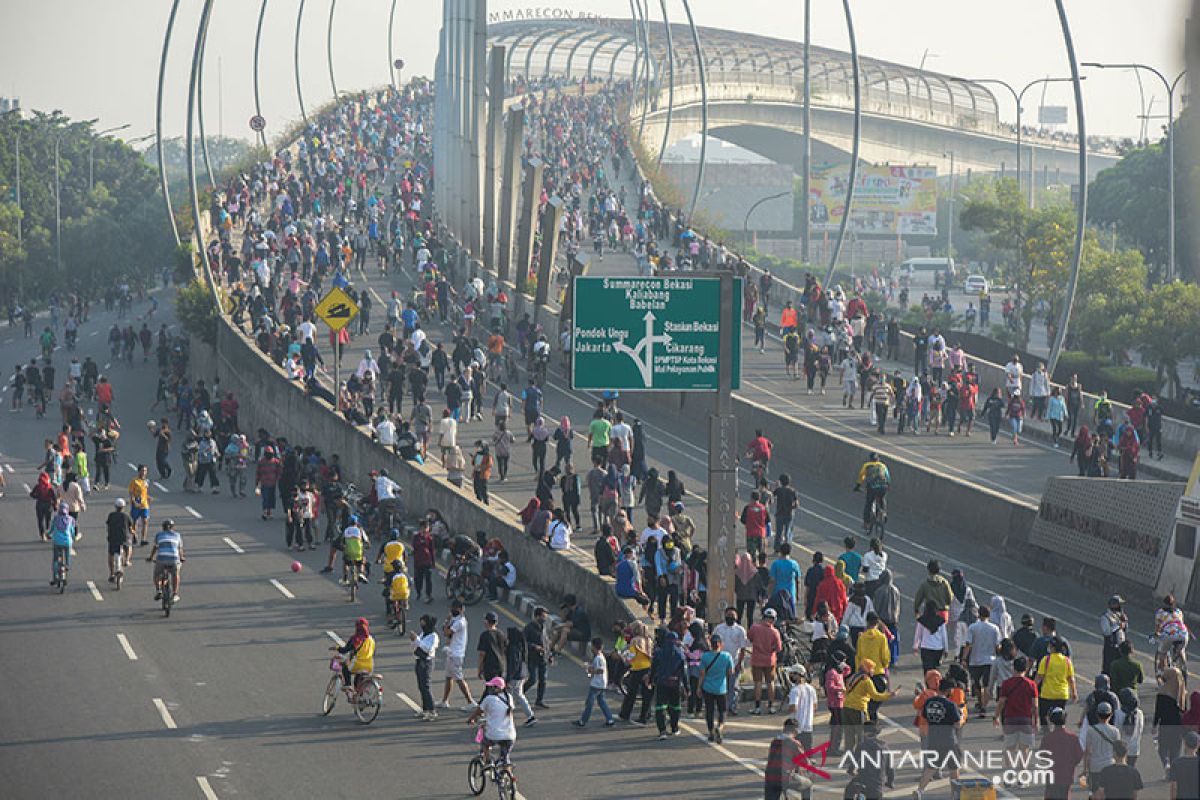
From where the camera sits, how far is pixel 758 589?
2517cm

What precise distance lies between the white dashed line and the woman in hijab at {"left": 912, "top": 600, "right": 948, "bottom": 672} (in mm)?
5631

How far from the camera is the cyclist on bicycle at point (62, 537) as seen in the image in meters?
28.2

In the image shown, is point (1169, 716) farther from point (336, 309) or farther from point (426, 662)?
point (336, 309)

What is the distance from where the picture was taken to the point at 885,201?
13750 cm

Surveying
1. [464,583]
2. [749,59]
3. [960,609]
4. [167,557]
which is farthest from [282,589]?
[749,59]

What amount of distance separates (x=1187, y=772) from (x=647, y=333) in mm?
12876

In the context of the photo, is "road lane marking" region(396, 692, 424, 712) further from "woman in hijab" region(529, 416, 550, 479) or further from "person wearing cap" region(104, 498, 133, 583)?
"woman in hijab" region(529, 416, 550, 479)

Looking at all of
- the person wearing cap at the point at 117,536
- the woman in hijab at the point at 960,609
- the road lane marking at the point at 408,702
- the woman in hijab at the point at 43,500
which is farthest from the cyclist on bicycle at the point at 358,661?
the woman in hijab at the point at 43,500

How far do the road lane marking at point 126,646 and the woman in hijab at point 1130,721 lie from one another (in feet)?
38.4

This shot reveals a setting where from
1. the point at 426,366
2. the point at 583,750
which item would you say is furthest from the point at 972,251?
the point at 583,750

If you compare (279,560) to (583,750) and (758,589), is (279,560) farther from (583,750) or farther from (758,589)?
(583,750)

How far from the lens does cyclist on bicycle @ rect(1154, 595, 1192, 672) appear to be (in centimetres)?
2234

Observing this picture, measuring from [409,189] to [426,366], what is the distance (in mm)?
26277

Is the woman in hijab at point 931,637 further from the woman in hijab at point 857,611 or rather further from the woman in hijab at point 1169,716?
the woman in hijab at point 1169,716
